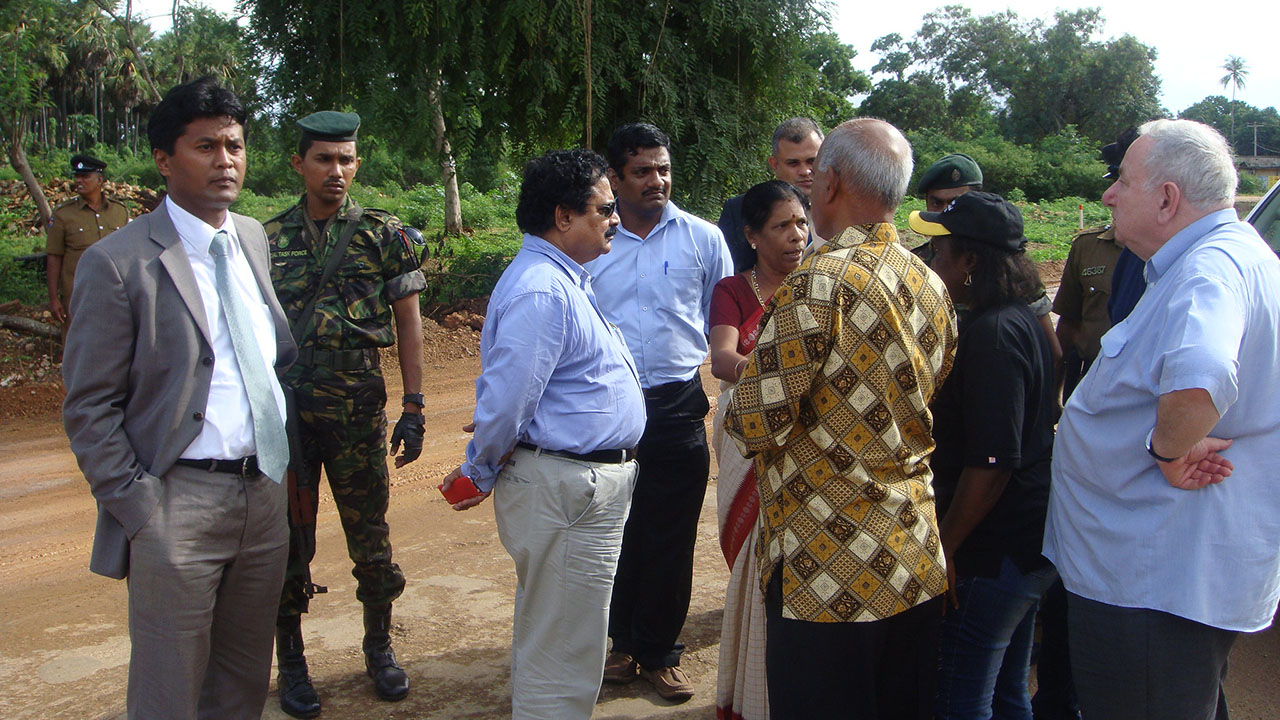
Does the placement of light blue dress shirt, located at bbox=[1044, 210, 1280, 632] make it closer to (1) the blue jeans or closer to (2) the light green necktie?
(1) the blue jeans

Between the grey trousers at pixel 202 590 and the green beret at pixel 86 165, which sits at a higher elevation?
the green beret at pixel 86 165

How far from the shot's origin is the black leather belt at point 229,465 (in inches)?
106

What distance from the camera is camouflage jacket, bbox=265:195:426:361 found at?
145 inches

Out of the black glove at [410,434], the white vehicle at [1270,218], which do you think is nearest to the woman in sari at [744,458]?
the black glove at [410,434]

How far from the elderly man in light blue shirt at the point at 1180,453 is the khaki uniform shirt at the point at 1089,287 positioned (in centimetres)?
272

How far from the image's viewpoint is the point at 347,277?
3732 millimetres

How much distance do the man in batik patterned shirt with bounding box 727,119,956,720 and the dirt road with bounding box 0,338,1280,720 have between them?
4.79 ft

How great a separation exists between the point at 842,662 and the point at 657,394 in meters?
1.63

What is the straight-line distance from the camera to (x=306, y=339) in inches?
145

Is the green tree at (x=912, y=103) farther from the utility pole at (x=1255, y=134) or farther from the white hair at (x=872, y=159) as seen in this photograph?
the white hair at (x=872, y=159)

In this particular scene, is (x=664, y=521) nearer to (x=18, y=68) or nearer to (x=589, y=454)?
(x=589, y=454)

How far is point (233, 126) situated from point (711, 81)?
23.9 feet

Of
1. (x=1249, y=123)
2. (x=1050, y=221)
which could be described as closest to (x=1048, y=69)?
(x=1050, y=221)

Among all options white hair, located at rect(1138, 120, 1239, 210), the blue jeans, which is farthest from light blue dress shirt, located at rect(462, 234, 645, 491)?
white hair, located at rect(1138, 120, 1239, 210)
